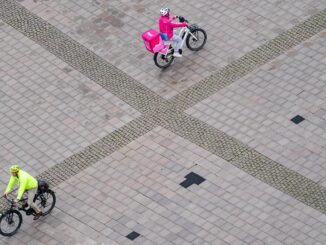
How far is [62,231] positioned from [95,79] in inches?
195

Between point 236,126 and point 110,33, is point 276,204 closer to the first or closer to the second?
point 236,126

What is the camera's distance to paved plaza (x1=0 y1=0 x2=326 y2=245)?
2066 cm

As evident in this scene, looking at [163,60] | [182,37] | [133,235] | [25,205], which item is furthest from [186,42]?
[25,205]

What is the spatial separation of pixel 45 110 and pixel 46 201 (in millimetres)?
3380

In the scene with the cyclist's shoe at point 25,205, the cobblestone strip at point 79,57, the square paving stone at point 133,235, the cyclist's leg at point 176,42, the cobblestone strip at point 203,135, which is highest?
the cyclist's leg at point 176,42

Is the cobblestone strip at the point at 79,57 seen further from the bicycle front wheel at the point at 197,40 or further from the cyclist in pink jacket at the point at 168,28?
the bicycle front wheel at the point at 197,40

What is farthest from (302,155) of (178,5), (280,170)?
(178,5)

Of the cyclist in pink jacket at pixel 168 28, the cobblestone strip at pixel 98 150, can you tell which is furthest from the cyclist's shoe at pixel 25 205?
the cyclist in pink jacket at pixel 168 28

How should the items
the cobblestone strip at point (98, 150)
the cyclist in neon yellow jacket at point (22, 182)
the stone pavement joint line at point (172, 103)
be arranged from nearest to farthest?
the cyclist in neon yellow jacket at point (22, 182) → the stone pavement joint line at point (172, 103) → the cobblestone strip at point (98, 150)

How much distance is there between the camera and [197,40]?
977 inches

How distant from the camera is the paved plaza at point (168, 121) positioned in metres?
20.7

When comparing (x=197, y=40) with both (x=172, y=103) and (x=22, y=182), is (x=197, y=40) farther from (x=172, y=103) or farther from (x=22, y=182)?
(x=22, y=182)

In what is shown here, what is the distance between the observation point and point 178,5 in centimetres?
2638

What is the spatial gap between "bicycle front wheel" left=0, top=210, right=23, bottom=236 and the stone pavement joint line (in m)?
1.49
